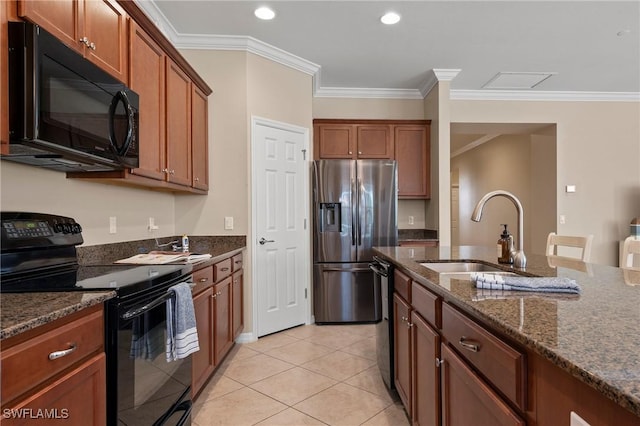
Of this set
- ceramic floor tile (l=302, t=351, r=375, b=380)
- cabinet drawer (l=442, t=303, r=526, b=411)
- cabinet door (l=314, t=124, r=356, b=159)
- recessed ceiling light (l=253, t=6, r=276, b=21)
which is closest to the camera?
cabinet drawer (l=442, t=303, r=526, b=411)

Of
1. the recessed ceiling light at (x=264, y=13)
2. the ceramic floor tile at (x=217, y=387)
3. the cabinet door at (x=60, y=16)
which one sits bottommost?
the ceramic floor tile at (x=217, y=387)

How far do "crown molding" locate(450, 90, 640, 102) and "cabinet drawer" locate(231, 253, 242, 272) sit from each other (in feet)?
11.5

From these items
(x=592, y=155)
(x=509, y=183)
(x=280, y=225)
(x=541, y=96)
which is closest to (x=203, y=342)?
(x=280, y=225)

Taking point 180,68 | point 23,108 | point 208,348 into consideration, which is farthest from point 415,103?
point 23,108

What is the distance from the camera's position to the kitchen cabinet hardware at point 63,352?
93 centimetres

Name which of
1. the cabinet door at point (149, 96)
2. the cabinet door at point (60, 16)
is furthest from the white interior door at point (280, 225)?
the cabinet door at point (60, 16)

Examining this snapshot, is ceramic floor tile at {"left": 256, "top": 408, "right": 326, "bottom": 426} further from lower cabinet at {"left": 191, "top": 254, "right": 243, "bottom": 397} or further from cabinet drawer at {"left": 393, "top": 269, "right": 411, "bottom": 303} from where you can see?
cabinet drawer at {"left": 393, "top": 269, "right": 411, "bottom": 303}

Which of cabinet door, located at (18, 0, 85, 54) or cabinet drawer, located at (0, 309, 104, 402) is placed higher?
cabinet door, located at (18, 0, 85, 54)

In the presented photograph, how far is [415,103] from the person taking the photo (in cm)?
459

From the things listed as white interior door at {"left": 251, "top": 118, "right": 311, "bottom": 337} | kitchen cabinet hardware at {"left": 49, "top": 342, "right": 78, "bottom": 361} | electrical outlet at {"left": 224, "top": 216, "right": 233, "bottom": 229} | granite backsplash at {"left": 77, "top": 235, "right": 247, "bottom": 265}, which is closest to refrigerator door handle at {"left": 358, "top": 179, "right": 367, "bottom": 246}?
white interior door at {"left": 251, "top": 118, "right": 311, "bottom": 337}

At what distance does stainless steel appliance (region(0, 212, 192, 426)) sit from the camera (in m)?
1.21

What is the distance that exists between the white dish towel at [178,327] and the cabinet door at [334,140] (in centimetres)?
291

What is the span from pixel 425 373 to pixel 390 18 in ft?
8.89

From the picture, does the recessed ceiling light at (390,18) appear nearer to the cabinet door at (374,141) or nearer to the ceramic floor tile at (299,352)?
the cabinet door at (374,141)
